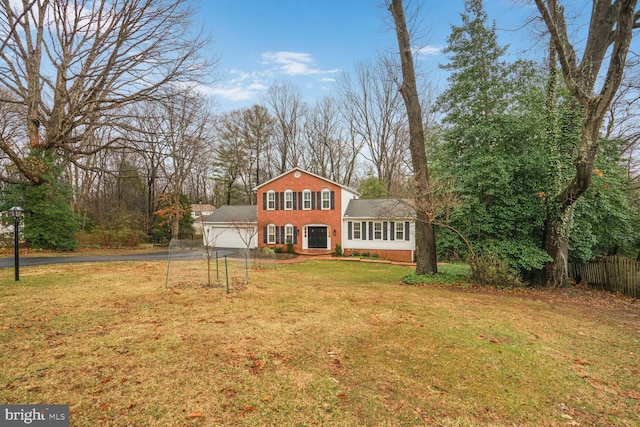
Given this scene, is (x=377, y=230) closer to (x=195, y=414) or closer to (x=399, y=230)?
(x=399, y=230)

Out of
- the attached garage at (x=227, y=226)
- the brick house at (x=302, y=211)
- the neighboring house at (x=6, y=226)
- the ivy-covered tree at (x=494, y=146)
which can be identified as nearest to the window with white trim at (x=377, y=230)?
the brick house at (x=302, y=211)

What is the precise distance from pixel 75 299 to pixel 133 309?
61.4 inches

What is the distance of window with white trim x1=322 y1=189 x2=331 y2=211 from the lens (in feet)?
72.4

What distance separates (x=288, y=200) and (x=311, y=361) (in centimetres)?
1934

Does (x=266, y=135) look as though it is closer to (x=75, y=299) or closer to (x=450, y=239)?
(x=450, y=239)

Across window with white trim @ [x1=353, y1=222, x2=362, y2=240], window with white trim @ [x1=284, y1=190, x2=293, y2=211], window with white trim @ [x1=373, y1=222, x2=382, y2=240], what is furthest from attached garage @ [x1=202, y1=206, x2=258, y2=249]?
window with white trim @ [x1=373, y1=222, x2=382, y2=240]

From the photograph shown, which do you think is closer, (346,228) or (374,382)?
(374,382)

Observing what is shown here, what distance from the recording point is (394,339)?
463cm

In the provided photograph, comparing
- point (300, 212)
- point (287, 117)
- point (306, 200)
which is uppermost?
point (287, 117)

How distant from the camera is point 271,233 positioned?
2319 centimetres

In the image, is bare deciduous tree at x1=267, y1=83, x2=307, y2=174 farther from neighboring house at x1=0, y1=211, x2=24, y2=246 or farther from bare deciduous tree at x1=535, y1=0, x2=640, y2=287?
bare deciduous tree at x1=535, y1=0, x2=640, y2=287

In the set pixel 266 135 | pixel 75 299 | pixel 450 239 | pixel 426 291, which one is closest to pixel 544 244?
pixel 450 239

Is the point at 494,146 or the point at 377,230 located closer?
the point at 494,146

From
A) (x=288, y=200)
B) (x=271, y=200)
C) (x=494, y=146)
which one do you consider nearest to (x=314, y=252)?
(x=288, y=200)
